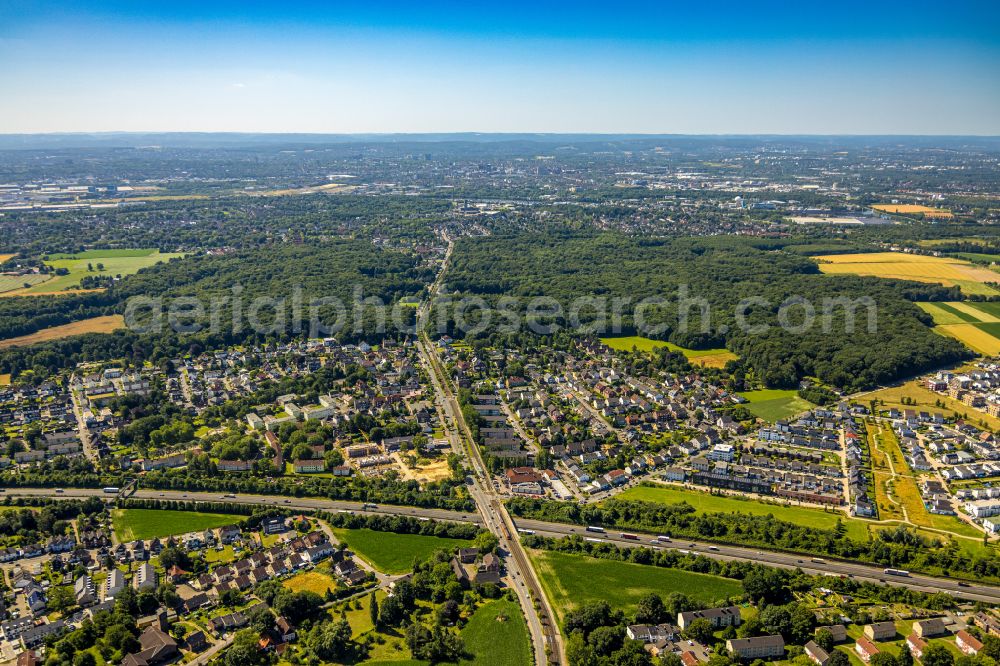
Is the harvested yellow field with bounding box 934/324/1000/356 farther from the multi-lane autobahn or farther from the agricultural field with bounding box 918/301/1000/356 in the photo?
the multi-lane autobahn

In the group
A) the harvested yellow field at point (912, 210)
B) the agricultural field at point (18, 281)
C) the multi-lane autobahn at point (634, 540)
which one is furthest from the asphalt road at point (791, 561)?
the harvested yellow field at point (912, 210)

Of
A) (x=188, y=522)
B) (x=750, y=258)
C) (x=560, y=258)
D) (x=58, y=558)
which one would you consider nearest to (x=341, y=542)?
(x=188, y=522)

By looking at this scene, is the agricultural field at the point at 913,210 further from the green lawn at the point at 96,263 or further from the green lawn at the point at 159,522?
the green lawn at the point at 159,522

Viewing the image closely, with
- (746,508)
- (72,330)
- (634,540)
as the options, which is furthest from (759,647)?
(72,330)

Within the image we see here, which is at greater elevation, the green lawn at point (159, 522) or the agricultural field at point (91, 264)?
the agricultural field at point (91, 264)

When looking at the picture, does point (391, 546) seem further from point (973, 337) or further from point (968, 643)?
point (973, 337)

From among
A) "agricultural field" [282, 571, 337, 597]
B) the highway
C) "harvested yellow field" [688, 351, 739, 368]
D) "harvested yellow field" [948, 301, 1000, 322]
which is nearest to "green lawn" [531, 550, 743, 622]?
the highway
